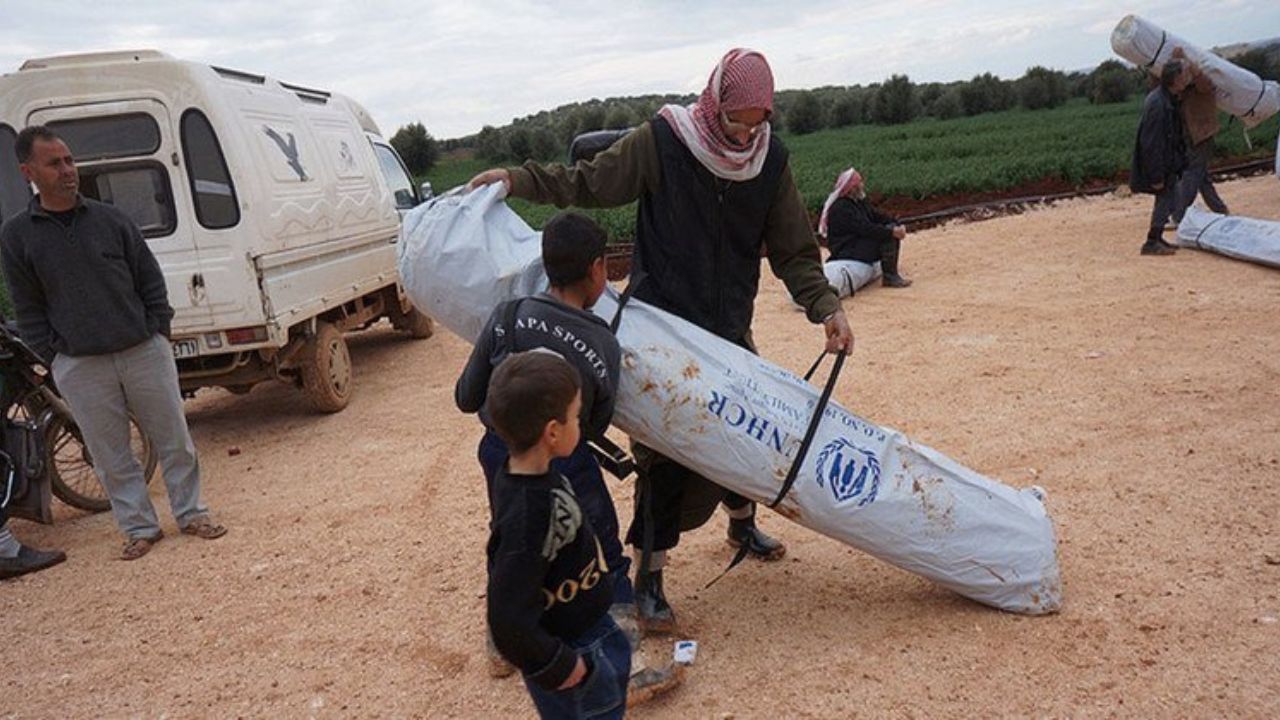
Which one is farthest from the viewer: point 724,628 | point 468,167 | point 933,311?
point 468,167

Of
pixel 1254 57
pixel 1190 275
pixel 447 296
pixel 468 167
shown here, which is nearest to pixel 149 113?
pixel 447 296

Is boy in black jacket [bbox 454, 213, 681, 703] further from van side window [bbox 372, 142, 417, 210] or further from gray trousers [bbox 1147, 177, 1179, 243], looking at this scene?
gray trousers [bbox 1147, 177, 1179, 243]

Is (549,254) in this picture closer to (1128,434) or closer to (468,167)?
(1128,434)

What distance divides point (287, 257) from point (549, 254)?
4.40m

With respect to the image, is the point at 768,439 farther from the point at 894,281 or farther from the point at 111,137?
the point at 894,281

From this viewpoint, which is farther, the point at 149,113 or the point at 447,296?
the point at 149,113

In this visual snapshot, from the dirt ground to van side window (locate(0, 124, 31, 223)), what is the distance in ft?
6.90

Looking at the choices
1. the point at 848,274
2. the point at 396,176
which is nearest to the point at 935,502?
the point at 848,274

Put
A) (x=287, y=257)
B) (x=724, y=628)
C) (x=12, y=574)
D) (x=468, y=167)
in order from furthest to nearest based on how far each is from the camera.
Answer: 1. (x=468, y=167)
2. (x=287, y=257)
3. (x=12, y=574)
4. (x=724, y=628)

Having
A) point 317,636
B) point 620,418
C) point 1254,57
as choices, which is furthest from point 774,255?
point 1254,57

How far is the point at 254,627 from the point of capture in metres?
3.85

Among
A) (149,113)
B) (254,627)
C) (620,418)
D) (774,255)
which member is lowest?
(254,627)

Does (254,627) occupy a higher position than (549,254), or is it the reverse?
(549,254)

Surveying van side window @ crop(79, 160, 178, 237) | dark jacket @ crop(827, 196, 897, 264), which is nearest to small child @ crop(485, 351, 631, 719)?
van side window @ crop(79, 160, 178, 237)
